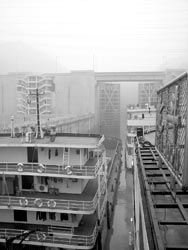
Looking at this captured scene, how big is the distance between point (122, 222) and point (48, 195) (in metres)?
6.19

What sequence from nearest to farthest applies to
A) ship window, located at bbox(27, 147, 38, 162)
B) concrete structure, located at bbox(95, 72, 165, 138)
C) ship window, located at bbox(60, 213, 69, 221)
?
ship window, located at bbox(60, 213, 69, 221)
ship window, located at bbox(27, 147, 38, 162)
concrete structure, located at bbox(95, 72, 165, 138)

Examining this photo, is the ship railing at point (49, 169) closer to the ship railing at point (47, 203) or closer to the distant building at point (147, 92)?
the ship railing at point (47, 203)

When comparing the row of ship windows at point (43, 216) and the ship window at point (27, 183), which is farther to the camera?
Answer: the ship window at point (27, 183)

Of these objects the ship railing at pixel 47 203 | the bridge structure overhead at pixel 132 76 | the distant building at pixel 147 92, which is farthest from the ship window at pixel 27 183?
the distant building at pixel 147 92

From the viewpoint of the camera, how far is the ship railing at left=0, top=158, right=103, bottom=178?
31.8 ft

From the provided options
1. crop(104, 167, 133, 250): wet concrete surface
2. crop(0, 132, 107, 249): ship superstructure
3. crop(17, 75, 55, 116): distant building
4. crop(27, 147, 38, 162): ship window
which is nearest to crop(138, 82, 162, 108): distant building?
crop(17, 75, 55, 116): distant building

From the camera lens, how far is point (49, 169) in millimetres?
9930

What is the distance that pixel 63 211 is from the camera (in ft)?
31.3

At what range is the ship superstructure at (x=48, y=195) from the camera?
946 cm

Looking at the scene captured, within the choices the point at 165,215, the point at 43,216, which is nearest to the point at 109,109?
the point at 43,216

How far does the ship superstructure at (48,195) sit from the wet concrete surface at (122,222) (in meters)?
2.27

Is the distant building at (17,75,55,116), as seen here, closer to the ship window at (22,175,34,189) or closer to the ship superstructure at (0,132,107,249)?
the ship window at (22,175,34,189)

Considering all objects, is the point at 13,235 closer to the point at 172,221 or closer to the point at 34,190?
the point at 34,190

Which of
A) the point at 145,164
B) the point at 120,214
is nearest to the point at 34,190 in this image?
the point at 145,164
